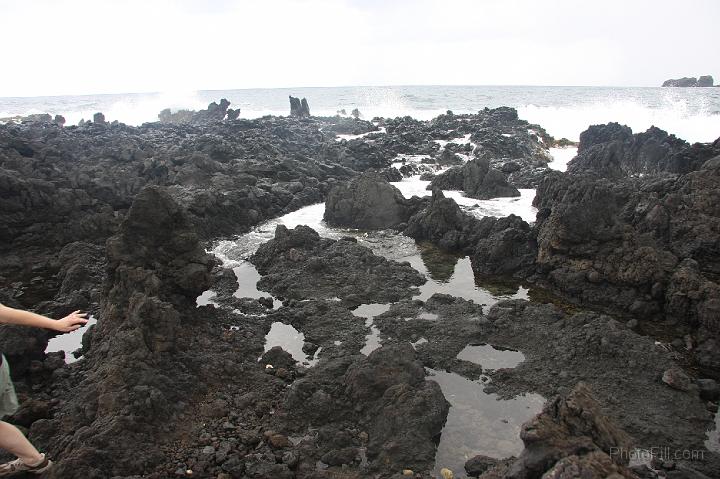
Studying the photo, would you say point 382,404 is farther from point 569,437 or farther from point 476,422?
point 569,437

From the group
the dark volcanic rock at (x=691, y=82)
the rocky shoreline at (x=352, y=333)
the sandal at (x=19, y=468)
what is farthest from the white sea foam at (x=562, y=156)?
the dark volcanic rock at (x=691, y=82)

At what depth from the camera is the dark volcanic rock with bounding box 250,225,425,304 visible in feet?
38.4

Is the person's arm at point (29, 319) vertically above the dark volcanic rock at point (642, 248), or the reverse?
the person's arm at point (29, 319)

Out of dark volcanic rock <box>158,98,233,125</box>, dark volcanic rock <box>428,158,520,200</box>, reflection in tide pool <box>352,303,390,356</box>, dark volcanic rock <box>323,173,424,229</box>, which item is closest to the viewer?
reflection in tide pool <box>352,303,390,356</box>

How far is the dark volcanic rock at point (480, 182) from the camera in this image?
2156 centimetres

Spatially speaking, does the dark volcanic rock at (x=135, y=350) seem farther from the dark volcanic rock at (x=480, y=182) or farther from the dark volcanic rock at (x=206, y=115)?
the dark volcanic rock at (x=206, y=115)

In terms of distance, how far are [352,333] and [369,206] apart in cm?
902

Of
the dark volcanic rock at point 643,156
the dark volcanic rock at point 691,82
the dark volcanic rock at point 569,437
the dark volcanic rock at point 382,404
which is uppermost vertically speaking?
the dark volcanic rock at point 691,82

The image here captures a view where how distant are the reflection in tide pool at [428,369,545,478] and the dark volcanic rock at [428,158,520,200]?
14.7 metres

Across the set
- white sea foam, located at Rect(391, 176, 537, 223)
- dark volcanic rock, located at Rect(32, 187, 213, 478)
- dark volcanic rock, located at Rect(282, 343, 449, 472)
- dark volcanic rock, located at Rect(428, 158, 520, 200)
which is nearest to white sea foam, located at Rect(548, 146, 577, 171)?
white sea foam, located at Rect(391, 176, 537, 223)

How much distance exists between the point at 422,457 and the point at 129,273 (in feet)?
21.6

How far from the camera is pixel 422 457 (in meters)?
6.20

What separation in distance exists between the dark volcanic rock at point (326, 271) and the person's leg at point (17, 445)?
21.6 feet

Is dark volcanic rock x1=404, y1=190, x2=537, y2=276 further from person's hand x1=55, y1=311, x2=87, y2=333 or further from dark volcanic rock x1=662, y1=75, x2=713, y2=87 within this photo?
dark volcanic rock x1=662, y1=75, x2=713, y2=87
